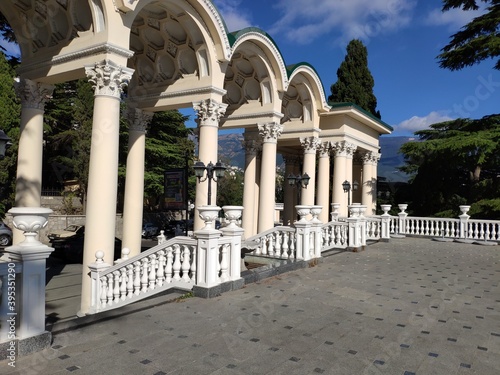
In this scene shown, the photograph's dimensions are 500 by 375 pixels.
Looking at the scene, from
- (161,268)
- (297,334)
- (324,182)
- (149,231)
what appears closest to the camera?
(297,334)

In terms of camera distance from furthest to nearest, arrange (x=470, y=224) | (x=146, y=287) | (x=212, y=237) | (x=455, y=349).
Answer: (x=470, y=224) → (x=146, y=287) → (x=212, y=237) → (x=455, y=349)

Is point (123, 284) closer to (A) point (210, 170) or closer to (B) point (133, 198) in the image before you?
(A) point (210, 170)

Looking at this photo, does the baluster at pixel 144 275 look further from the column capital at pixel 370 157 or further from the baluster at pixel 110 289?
the column capital at pixel 370 157

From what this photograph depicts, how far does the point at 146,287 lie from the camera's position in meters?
8.26

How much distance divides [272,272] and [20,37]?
32.6 ft

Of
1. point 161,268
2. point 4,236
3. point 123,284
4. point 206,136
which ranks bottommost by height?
point 4,236

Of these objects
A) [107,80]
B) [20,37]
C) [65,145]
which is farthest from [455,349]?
[65,145]

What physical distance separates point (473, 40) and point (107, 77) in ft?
64.5

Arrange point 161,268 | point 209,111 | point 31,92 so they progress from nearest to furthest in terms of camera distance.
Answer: point 161,268
point 31,92
point 209,111

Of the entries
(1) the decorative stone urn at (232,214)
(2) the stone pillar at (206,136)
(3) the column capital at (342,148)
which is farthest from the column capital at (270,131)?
(1) the decorative stone urn at (232,214)

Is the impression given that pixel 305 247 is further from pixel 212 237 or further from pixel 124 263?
pixel 124 263

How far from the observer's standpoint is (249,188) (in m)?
17.2

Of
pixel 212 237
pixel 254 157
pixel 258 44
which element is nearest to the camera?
pixel 212 237

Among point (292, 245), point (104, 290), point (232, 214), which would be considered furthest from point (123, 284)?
point (292, 245)
